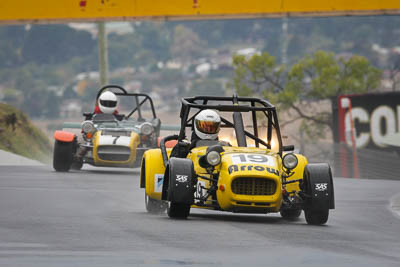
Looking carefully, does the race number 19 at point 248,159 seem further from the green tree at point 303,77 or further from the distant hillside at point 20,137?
the green tree at point 303,77

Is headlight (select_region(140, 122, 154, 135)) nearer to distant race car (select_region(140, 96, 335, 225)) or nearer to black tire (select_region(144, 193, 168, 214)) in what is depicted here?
black tire (select_region(144, 193, 168, 214))

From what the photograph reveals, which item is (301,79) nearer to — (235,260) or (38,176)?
(38,176)

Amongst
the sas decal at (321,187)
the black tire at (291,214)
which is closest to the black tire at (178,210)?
the sas decal at (321,187)

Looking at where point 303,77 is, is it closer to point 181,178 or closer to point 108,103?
point 108,103

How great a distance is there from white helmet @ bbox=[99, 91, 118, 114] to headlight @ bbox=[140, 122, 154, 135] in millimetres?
1718

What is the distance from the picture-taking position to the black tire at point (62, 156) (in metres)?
21.7

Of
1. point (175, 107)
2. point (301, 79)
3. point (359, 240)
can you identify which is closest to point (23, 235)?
point (359, 240)

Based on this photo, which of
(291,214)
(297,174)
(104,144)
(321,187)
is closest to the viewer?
(321,187)

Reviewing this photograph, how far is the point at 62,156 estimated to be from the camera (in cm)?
2183

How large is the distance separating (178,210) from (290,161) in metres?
1.44

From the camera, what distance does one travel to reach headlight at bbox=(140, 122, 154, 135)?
22219mm

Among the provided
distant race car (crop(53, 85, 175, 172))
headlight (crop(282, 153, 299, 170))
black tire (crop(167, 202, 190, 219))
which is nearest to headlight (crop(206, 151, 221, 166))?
black tire (crop(167, 202, 190, 219))

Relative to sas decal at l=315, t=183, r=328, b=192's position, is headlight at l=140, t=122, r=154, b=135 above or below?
above

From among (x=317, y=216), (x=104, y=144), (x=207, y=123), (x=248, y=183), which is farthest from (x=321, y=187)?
(x=104, y=144)
